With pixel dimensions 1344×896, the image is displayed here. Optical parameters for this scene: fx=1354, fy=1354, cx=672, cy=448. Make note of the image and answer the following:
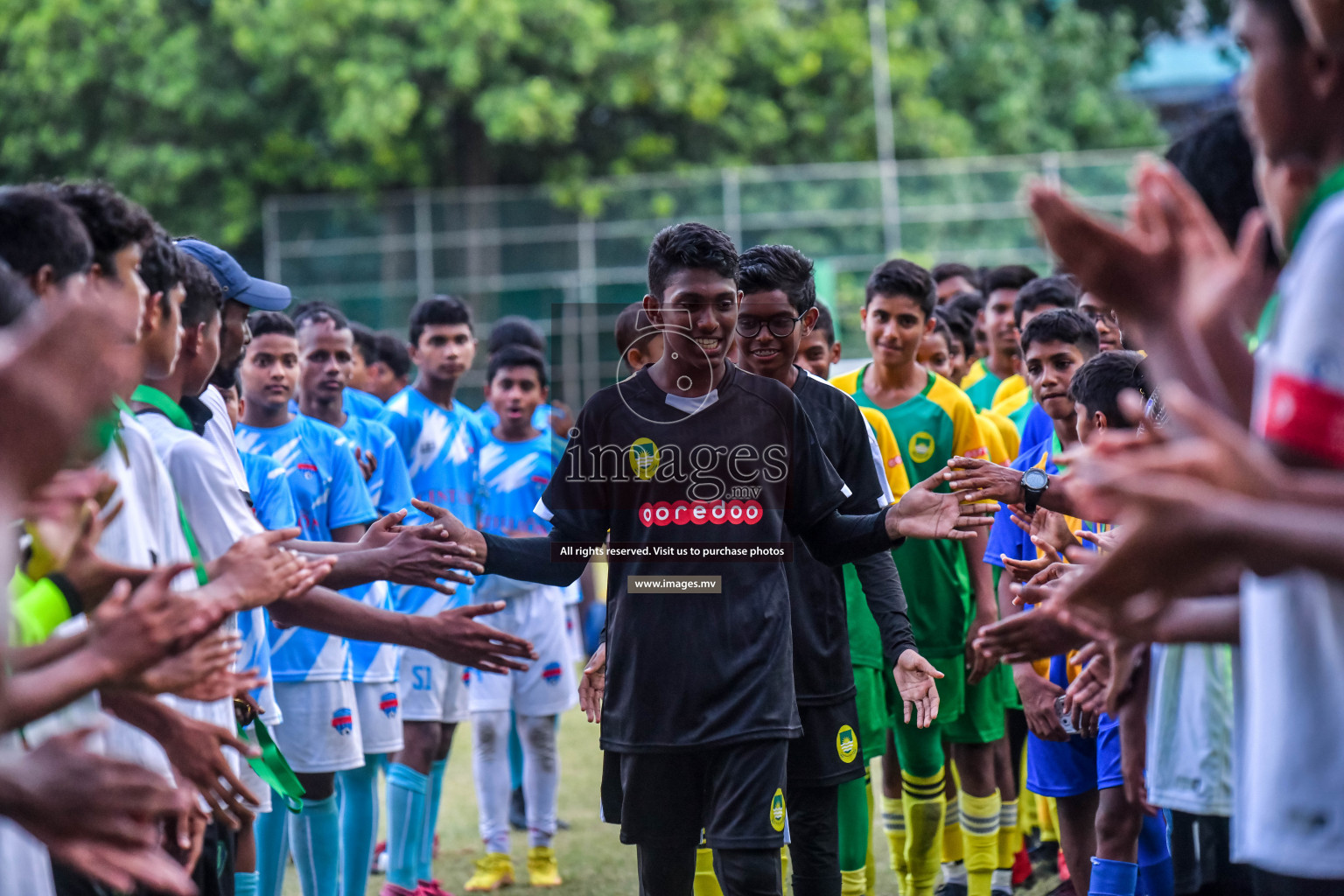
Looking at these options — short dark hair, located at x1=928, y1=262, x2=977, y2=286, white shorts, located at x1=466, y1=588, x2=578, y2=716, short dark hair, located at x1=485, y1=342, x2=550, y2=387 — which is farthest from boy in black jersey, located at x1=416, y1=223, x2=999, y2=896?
short dark hair, located at x1=928, y1=262, x2=977, y2=286

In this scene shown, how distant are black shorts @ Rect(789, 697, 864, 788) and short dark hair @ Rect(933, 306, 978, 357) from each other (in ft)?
11.7

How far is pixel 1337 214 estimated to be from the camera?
6.16ft

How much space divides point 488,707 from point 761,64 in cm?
2167

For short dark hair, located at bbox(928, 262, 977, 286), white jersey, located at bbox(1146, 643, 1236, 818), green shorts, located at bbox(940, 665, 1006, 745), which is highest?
short dark hair, located at bbox(928, 262, 977, 286)

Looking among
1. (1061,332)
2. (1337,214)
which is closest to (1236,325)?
(1337,214)

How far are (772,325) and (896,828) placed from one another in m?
2.40

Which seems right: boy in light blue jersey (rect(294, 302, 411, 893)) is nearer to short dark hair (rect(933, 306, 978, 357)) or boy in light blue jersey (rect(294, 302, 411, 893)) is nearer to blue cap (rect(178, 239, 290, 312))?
blue cap (rect(178, 239, 290, 312))

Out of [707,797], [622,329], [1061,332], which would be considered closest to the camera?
[707,797]

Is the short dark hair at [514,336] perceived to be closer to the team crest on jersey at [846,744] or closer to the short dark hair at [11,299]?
the team crest on jersey at [846,744]

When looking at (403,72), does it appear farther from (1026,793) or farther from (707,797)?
(707,797)

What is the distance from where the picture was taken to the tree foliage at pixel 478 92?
77.9ft

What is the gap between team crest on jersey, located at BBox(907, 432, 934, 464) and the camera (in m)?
5.71

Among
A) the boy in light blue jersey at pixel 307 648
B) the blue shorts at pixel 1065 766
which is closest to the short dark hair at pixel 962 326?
the blue shorts at pixel 1065 766

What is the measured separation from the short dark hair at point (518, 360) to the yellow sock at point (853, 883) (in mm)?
3387
